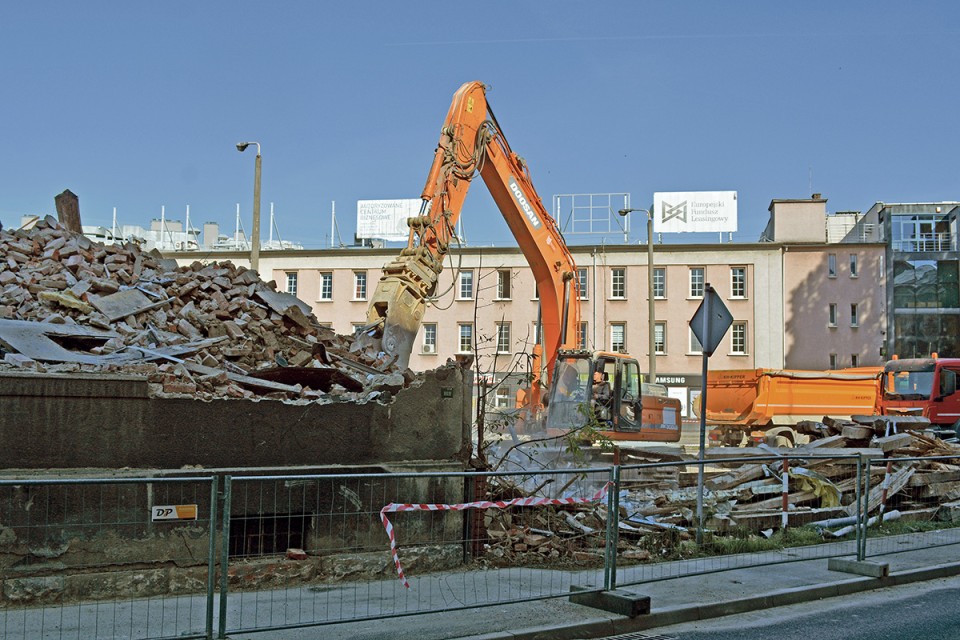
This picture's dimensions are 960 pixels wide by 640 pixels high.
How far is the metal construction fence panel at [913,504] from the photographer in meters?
11.7

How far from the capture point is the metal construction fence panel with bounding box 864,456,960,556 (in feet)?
38.3

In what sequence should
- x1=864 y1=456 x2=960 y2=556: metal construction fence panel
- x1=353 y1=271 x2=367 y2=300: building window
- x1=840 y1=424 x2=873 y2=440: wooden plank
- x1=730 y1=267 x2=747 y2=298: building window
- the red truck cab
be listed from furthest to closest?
1. x1=353 y1=271 x2=367 y2=300: building window
2. x1=730 y1=267 x2=747 y2=298: building window
3. the red truck cab
4. x1=840 y1=424 x2=873 y2=440: wooden plank
5. x1=864 y1=456 x2=960 y2=556: metal construction fence panel

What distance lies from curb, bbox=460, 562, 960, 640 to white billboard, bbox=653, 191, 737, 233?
4572 centimetres

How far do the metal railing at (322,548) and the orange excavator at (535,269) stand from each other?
14.7ft

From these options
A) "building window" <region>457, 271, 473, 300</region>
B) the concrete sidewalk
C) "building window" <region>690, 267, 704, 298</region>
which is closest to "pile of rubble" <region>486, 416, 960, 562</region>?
the concrete sidewalk

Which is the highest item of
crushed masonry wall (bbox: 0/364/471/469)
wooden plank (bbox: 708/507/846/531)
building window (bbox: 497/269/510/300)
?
building window (bbox: 497/269/510/300)

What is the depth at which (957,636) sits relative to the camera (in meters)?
7.18

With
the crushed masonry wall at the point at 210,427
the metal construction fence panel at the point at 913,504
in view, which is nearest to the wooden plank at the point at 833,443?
the metal construction fence panel at the point at 913,504

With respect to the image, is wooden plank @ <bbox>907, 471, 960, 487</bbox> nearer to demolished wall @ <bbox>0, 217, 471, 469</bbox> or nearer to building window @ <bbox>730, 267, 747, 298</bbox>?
demolished wall @ <bbox>0, 217, 471, 469</bbox>

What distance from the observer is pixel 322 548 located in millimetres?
8352

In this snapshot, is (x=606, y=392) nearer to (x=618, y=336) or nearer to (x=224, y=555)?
(x=224, y=555)

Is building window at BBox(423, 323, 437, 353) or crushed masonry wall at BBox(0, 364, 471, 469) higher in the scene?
building window at BBox(423, 323, 437, 353)

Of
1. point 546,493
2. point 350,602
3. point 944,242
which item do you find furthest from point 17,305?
point 944,242

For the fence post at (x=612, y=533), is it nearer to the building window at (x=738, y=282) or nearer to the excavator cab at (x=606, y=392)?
the excavator cab at (x=606, y=392)
